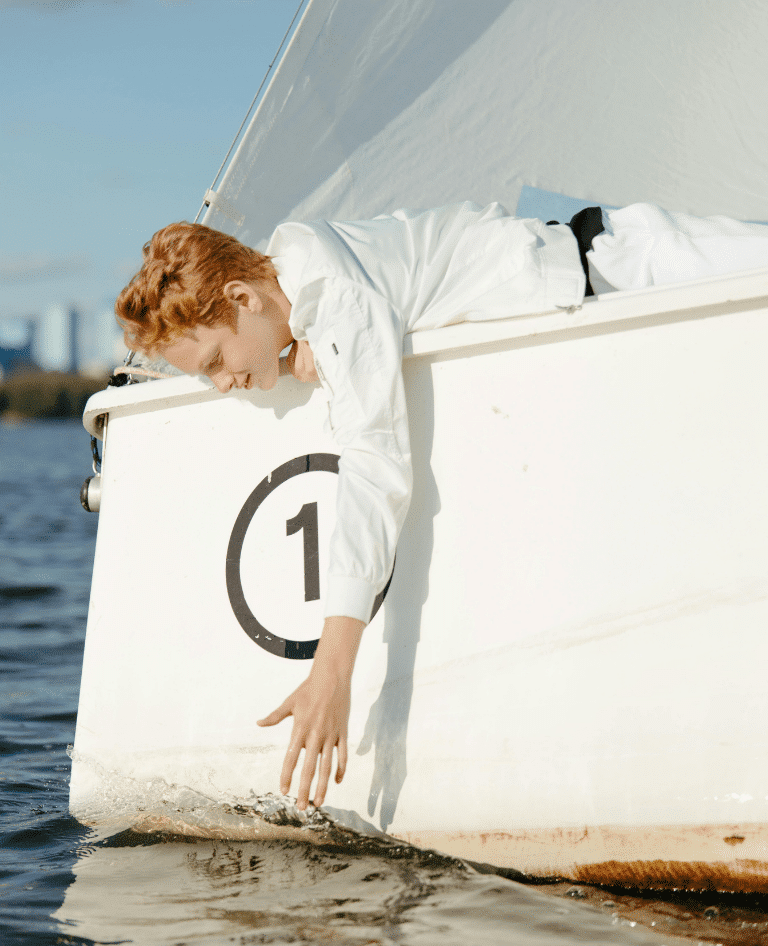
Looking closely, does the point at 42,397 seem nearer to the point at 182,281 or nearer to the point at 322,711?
the point at 182,281

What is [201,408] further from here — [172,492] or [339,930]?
[339,930]

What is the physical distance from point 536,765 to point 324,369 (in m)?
0.74

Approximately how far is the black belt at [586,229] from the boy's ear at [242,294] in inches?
24.1

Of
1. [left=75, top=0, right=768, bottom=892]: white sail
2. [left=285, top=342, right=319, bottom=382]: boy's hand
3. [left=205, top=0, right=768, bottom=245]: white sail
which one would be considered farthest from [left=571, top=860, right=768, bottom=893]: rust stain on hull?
[left=205, top=0, right=768, bottom=245]: white sail

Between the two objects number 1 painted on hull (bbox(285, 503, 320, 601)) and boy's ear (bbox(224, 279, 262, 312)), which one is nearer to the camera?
boy's ear (bbox(224, 279, 262, 312))

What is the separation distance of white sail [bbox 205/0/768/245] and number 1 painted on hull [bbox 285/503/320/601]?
109cm

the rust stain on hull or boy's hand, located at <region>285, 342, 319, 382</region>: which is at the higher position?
boy's hand, located at <region>285, 342, 319, 382</region>

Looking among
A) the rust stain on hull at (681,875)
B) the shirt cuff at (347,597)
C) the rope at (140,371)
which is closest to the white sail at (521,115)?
the rope at (140,371)

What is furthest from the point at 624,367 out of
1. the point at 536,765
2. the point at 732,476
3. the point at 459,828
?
the point at 459,828

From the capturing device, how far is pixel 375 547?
1.50m

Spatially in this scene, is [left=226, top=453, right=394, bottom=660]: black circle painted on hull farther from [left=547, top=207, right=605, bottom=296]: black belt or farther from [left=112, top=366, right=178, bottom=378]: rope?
[left=547, top=207, right=605, bottom=296]: black belt

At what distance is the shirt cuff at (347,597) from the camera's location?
1.47 meters

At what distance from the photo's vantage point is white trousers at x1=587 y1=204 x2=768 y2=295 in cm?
174

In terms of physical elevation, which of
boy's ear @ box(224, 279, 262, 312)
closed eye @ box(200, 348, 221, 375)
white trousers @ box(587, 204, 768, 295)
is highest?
white trousers @ box(587, 204, 768, 295)
